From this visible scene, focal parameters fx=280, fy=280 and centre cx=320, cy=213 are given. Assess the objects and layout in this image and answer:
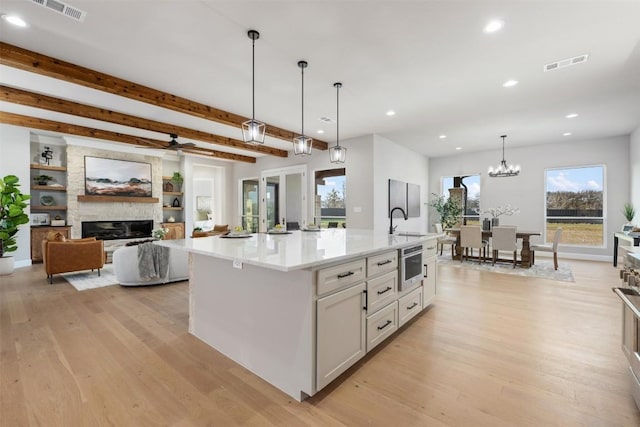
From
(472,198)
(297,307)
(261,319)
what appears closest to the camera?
(297,307)

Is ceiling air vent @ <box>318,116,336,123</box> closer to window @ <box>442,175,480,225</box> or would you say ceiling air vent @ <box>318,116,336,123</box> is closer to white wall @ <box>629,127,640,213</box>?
window @ <box>442,175,480,225</box>

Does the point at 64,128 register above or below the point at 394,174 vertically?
above

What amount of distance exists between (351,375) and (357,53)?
2972mm

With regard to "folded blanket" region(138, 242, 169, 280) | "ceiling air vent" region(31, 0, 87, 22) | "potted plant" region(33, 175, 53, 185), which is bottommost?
"folded blanket" region(138, 242, 169, 280)

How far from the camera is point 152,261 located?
14.3 ft

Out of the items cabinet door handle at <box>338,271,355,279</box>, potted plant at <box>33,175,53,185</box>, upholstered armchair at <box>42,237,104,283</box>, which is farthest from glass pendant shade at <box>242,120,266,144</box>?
potted plant at <box>33,175,53,185</box>

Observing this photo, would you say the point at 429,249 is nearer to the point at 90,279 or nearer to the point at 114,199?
the point at 90,279

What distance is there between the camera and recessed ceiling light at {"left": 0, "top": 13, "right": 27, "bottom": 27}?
2328 mm

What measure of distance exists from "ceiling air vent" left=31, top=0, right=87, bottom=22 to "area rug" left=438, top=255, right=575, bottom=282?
21.6 ft

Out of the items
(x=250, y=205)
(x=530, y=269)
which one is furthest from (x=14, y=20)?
(x=530, y=269)

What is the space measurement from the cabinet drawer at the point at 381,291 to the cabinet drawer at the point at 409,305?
21 centimetres

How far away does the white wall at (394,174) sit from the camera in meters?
6.18

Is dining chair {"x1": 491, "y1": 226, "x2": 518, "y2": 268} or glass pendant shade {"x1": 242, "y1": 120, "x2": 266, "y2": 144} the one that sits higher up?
glass pendant shade {"x1": 242, "y1": 120, "x2": 266, "y2": 144}

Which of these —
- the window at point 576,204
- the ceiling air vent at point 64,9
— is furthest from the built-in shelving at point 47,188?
the window at point 576,204
